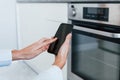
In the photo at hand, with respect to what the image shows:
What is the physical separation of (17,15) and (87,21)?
115 centimetres

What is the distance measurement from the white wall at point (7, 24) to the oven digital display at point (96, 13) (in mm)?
1253

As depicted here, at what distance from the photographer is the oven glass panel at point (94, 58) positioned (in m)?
0.91

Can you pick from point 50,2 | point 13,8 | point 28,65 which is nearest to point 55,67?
point 50,2

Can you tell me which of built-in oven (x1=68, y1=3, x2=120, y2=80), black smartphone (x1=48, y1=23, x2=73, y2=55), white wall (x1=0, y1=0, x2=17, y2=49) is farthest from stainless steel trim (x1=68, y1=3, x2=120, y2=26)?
white wall (x1=0, y1=0, x2=17, y2=49)

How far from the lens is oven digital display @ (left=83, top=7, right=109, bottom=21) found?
0.92m

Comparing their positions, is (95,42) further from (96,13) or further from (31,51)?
(31,51)

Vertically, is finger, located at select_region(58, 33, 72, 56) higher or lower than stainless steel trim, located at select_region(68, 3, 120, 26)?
lower

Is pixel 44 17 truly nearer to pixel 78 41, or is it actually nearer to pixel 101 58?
pixel 78 41

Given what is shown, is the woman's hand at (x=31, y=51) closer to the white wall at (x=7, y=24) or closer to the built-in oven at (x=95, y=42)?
the built-in oven at (x=95, y=42)

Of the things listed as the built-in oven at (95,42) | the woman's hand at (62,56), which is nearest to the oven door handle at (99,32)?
the built-in oven at (95,42)

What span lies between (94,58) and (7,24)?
52.6 inches

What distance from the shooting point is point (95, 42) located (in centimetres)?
100

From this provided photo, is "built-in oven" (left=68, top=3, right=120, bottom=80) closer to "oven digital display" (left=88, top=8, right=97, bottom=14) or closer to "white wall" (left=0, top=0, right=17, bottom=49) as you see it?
"oven digital display" (left=88, top=8, right=97, bottom=14)

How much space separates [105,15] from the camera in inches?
36.2
